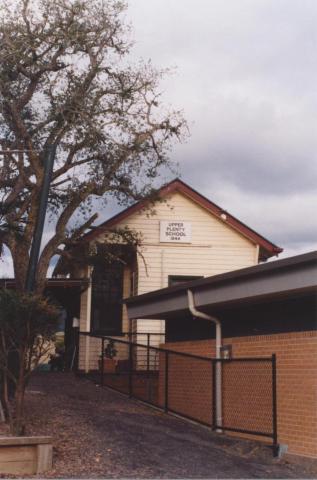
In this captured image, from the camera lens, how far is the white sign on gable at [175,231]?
74.1 feet

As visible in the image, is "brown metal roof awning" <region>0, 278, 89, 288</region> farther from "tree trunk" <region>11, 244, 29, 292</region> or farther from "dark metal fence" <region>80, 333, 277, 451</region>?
"dark metal fence" <region>80, 333, 277, 451</region>

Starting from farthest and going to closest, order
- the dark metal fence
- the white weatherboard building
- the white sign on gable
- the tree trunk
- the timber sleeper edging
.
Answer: the white sign on gable → the white weatherboard building → the tree trunk → the dark metal fence → the timber sleeper edging

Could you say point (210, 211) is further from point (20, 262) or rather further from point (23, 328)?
point (23, 328)

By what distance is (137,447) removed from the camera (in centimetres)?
1016

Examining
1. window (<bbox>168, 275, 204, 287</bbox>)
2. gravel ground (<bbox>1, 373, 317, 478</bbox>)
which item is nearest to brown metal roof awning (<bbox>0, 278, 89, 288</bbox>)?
window (<bbox>168, 275, 204, 287</bbox>)

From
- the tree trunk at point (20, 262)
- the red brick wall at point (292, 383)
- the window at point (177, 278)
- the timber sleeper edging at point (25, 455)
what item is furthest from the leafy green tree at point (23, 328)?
the window at point (177, 278)

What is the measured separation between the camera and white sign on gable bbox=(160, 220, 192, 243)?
22578mm

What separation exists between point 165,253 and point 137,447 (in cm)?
1257

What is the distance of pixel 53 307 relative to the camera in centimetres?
1013

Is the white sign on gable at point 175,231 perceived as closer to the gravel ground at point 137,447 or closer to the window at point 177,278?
→ the window at point 177,278

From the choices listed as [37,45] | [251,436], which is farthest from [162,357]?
[37,45]

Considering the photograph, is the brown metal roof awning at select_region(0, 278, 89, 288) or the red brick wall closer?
the red brick wall

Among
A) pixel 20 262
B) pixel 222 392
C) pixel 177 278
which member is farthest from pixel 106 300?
pixel 222 392

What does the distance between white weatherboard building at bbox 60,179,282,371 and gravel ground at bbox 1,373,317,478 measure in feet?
25.4
